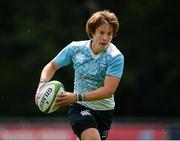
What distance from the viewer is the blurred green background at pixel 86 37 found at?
98.2 feet

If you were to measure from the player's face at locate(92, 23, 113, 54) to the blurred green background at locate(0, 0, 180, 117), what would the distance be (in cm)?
1973

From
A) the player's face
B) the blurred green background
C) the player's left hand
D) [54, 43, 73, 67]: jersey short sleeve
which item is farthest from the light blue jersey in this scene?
the blurred green background

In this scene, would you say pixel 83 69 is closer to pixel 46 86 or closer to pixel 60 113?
pixel 46 86

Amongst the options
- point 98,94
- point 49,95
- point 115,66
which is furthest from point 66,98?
point 115,66

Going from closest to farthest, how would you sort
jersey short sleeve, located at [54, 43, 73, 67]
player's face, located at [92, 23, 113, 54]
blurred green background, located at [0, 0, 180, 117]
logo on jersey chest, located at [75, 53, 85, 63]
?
player's face, located at [92, 23, 113, 54] → logo on jersey chest, located at [75, 53, 85, 63] → jersey short sleeve, located at [54, 43, 73, 67] → blurred green background, located at [0, 0, 180, 117]

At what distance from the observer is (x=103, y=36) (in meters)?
8.83

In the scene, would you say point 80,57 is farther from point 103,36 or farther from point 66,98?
point 66,98

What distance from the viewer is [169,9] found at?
1265 inches

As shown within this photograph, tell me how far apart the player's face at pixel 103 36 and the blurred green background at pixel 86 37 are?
1973 cm

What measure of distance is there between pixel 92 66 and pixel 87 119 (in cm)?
55

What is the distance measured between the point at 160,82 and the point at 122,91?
4.73ft

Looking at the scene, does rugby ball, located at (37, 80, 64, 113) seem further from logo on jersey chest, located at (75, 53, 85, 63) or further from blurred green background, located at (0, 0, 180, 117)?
blurred green background, located at (0, 0, 180, 117)

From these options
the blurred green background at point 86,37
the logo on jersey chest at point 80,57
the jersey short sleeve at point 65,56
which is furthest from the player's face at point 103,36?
the blurred green background at point 86,37

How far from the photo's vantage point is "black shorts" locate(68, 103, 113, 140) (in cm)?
894
